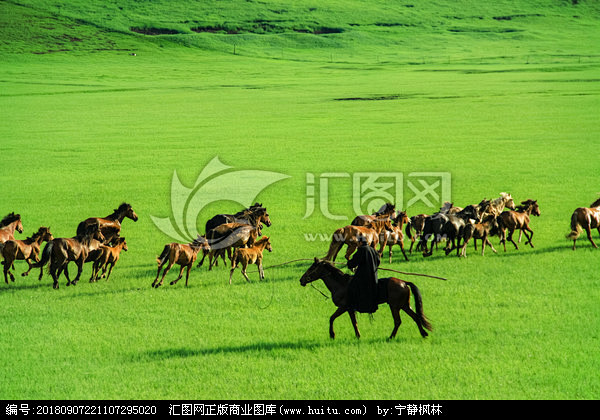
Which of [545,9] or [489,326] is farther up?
[545,9]

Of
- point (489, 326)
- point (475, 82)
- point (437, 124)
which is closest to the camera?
point (489, 326)

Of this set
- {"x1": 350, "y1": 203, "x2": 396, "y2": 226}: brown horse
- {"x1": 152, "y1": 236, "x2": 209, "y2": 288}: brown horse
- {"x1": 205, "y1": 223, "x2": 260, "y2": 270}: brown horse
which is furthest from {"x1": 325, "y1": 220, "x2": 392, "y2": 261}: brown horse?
{"x1": 152, "y1": 236, "x2": 209, "y2": 288}: brown horse

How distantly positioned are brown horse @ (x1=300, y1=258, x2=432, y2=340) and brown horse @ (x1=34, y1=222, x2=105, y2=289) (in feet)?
18.2

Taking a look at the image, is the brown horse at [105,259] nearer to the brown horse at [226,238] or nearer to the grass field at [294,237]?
the grass field at [294,237]

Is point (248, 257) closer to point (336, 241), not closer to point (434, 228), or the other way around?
point (336, 241)

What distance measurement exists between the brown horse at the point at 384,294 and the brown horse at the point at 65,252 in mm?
5533

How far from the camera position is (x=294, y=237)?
19.9 metres

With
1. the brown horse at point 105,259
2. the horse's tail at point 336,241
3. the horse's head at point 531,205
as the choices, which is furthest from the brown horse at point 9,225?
the horse's head at point 531,205

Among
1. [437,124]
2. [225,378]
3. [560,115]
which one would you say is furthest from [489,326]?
[560,115]

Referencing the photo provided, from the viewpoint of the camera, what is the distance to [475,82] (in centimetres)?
8344

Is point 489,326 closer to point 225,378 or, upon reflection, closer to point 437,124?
point 225,378
